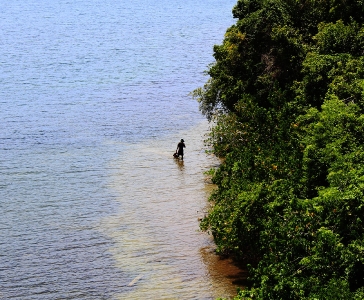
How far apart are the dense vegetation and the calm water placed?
3.04 metres

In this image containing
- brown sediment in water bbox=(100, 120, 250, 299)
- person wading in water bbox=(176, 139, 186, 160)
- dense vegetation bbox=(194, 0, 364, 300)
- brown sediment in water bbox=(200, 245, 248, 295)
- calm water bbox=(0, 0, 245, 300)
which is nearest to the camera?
dense vegetation bbox=(194, 0, 364, 300)

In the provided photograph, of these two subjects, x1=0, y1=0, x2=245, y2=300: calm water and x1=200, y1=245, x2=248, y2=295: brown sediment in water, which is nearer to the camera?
x1=200, y1=245, x2=248, y2=295: brown sediment in water

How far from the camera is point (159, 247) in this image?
32.2 meters

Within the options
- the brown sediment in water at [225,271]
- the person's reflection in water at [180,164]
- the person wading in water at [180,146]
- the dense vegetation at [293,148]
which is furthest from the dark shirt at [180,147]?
the brown sediment in water at [225,271]

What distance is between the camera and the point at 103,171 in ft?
144

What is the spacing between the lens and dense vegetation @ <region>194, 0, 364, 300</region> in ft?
69.4

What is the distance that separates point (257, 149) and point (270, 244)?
9706mm

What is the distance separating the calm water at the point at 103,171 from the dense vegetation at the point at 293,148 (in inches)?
120

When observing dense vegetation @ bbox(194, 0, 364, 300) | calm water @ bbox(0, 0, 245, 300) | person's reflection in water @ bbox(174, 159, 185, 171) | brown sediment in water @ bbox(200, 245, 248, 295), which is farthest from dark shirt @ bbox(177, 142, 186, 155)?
brown sediment in water @ bbox(200, 245, 248, 295)

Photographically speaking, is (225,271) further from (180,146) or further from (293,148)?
(180,146)

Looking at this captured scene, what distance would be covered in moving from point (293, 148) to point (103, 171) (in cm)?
1692

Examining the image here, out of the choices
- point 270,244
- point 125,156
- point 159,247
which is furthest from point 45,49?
point 270,244

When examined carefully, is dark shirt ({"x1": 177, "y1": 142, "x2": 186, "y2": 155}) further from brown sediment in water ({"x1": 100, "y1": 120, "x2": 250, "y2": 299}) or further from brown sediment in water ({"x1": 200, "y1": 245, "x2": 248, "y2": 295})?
brown sediment in water ({"x1": 200, "y1": 245, "x2": 248, "y2": 295})

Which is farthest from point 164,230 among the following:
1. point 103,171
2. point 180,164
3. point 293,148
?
point 180,164
